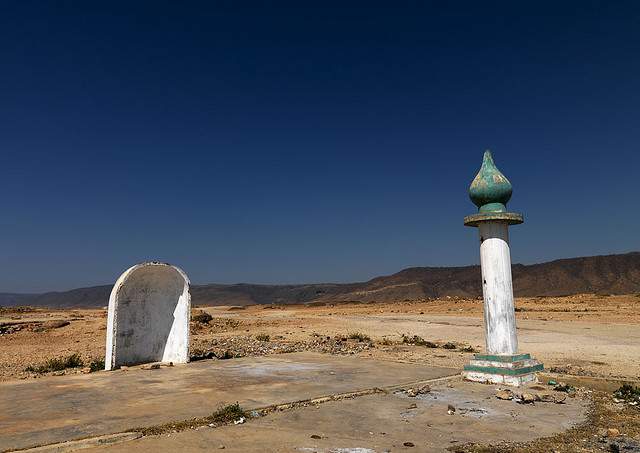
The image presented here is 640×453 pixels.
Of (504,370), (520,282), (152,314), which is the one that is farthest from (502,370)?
(520,282)

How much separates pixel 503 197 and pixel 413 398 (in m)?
4.23

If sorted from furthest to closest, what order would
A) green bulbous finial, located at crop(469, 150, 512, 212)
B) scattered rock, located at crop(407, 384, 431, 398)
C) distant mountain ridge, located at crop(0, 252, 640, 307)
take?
distant mountain ridge, located at crop(0, 252, 640, 307) → green bulbous finial, located at crop(469, 150, 512, 212) → scattered rock, located at crop(407, 384, 431, 398)

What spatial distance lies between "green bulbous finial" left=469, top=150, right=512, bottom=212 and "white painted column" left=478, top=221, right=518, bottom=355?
34 centimetres

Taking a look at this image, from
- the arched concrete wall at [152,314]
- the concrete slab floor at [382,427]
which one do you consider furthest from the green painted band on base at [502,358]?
the arched concrete wall at [152,314]

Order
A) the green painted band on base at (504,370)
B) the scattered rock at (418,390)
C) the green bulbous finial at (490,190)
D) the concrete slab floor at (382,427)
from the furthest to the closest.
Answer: the green bulbous finial at (490,190)
the green painted band on base at (504,370)
the scattered rock at (418,390)
the concrete slab floor at (382,427)

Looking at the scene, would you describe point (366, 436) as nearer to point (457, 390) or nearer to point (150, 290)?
point (457, 390)

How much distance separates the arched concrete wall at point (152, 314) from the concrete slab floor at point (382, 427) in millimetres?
5920

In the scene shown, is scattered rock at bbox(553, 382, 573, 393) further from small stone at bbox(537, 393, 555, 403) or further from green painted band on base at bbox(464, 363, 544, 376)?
small stone at bbox(537, 393, 555, 403)

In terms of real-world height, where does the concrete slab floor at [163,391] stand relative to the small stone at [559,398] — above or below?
above

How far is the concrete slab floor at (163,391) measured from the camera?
5.93m

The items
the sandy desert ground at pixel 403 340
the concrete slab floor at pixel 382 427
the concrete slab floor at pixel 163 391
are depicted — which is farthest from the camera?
the sandy desert ground at pixel 403 340

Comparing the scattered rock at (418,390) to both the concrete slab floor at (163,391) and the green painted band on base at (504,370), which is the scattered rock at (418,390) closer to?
the concrete slab floor at (163,391)

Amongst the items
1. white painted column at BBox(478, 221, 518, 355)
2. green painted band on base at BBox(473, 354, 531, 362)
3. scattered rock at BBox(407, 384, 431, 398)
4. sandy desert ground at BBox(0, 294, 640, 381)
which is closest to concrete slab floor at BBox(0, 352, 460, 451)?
scattered rock at BBox(407, 384, 431, 398)

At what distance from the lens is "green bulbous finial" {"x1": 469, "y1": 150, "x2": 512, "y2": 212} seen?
928cm
